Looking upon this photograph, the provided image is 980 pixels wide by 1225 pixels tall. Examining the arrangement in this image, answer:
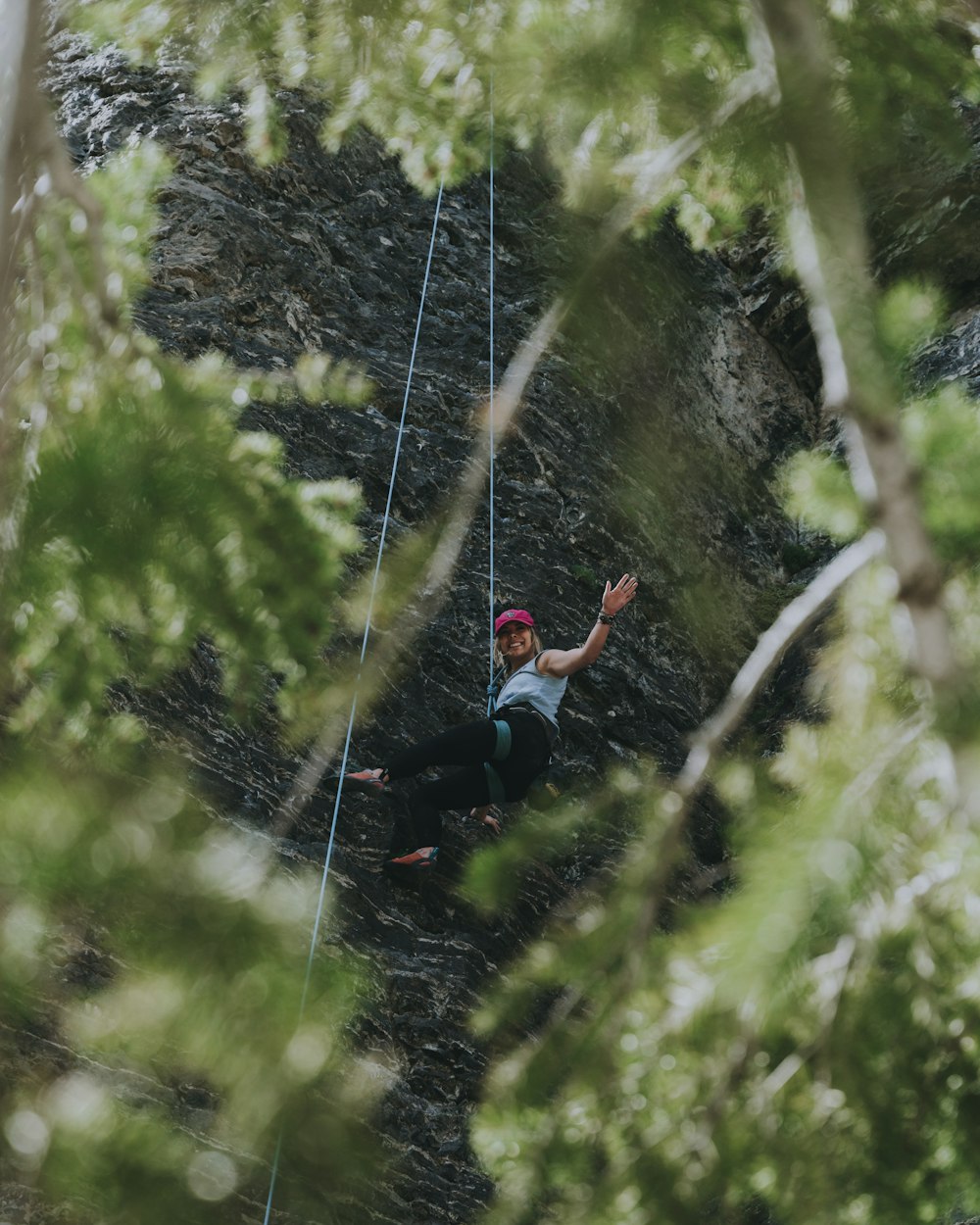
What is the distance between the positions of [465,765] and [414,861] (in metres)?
0.44

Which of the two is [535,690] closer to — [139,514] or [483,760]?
[483,760]

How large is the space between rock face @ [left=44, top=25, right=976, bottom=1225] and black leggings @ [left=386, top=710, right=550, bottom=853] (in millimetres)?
260

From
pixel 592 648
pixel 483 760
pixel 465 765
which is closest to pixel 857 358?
pixel 592 648

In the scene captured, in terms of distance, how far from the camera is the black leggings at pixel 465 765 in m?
4.81

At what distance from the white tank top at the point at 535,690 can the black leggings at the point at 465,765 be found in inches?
2.2

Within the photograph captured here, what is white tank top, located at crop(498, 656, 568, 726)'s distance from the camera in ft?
16.1

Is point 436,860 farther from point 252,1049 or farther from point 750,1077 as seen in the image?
point 252,1049

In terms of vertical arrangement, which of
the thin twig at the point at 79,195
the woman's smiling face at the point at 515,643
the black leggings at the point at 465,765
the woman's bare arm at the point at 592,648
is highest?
the thin twig at the point at 79,195

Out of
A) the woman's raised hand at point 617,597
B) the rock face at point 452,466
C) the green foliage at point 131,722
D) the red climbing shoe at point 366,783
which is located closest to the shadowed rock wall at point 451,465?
the rock face at point 452,466

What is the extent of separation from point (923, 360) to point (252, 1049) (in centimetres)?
971

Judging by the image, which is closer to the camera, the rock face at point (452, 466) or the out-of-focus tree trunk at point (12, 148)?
the out-of-focus tree trunk at point (12, 148)

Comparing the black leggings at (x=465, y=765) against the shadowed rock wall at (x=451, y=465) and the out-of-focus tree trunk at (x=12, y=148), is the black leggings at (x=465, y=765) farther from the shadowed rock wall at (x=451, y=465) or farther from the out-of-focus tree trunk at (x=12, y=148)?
the out-of-focus tree trunk at (x=12, y=148)

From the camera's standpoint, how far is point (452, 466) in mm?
7688

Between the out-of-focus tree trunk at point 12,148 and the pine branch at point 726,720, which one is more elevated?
the out-of-focus tree trunk at point 12,148
